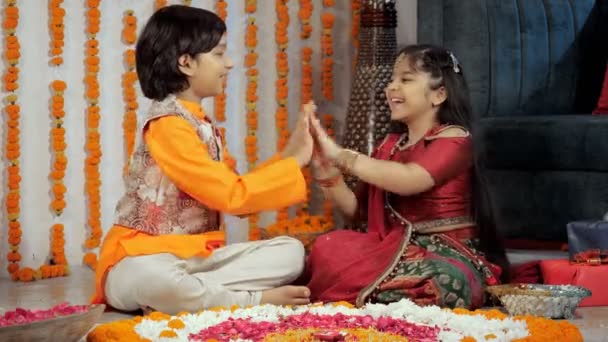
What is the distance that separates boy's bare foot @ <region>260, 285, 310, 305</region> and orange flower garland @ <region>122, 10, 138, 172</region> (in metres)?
1.57

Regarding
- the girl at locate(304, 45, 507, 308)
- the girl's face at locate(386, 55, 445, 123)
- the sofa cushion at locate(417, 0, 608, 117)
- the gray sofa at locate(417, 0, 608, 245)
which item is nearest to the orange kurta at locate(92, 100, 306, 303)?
the girl at locate(304, 45, 507, 308)

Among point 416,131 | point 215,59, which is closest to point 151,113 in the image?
point 215,59

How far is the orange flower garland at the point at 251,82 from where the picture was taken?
4.93 meters

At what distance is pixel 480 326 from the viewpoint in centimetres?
282

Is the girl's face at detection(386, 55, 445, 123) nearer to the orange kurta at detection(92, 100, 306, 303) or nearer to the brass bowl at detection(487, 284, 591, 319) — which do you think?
the orange kurta at detection(92, 100, 306, 303)

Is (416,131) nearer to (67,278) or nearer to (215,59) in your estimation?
(215,59)

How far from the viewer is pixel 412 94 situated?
357 centimetres

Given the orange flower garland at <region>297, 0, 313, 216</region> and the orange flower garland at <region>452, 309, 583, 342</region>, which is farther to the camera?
the orange flower garland at <region>297, 0, 313, 216</region>

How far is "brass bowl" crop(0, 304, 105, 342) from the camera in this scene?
2416 millimetres

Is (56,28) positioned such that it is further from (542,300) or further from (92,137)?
(542,300)

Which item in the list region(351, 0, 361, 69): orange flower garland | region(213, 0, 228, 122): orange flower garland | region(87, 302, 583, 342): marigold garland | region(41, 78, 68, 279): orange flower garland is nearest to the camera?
region(87, 302, 583, 342): marigold garland

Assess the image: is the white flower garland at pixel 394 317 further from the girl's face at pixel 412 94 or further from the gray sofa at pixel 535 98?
the gray sofa at pixel 535 98

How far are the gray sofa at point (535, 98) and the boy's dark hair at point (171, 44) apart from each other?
1.22 meters

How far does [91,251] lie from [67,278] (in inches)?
10.7
